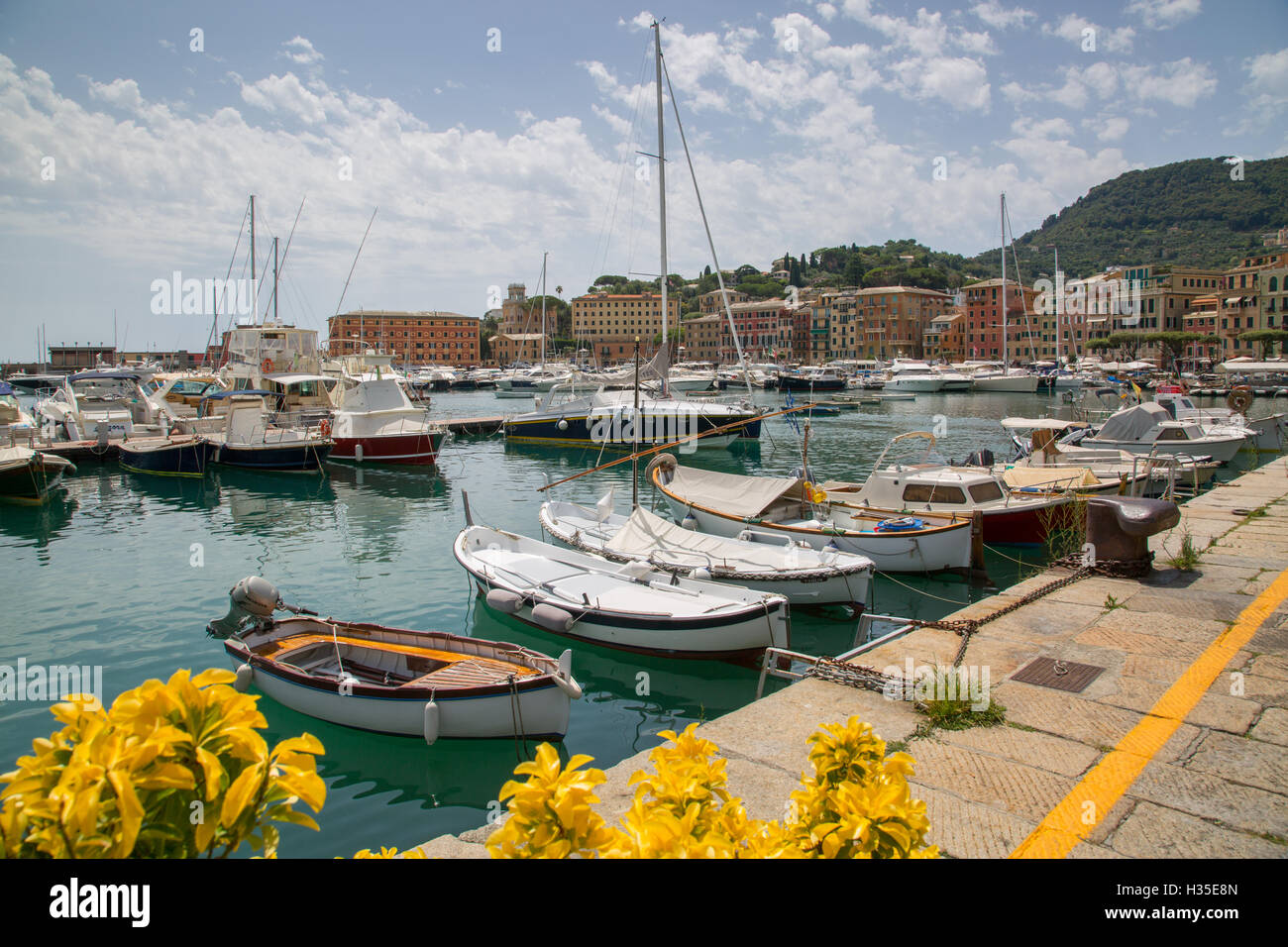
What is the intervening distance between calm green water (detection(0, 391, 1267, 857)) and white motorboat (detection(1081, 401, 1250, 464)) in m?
9.82

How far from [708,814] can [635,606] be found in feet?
32.7

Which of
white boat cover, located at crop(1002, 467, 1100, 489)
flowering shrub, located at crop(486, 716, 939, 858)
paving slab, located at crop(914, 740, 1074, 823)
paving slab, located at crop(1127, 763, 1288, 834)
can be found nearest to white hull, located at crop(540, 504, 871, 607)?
paving slab, located at crop(914, 740, 1074, 823)

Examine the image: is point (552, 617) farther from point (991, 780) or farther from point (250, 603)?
point (991, 780)

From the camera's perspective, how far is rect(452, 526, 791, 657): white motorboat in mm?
11461

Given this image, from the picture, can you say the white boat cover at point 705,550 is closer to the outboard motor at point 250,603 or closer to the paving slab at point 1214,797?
the outboard motor at point 250,603

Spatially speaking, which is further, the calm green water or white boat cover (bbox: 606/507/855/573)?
white boat cover (bbox: 606/507/855/573)

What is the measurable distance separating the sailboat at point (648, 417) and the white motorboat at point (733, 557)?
665 inches

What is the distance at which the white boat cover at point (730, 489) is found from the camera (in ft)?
58.8

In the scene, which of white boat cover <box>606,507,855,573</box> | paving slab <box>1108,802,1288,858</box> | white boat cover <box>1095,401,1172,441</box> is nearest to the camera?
paving slab <box>1108,802,1288,858</box>

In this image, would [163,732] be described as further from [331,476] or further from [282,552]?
[331,476]

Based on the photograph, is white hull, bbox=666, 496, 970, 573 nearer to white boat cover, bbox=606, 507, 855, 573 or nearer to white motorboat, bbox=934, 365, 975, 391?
white boat cover, bbox=606, 507, 855, 573

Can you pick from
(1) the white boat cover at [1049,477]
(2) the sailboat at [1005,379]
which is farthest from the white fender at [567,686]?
(2) the sailboat at [1005,379]

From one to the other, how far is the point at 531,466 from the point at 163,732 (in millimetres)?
35382

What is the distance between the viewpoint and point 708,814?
2.32 metres
